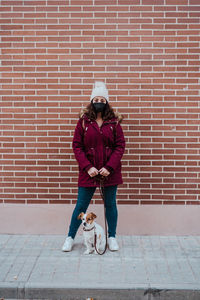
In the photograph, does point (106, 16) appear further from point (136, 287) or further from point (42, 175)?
point (136, 287)

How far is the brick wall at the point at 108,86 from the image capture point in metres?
4.66

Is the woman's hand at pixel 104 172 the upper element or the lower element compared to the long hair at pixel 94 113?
lower

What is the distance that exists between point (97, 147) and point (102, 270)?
4.72ft

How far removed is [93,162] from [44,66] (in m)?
1.60

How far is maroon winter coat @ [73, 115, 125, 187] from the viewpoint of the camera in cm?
411

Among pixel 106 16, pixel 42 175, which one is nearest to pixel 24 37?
pixel 106 16

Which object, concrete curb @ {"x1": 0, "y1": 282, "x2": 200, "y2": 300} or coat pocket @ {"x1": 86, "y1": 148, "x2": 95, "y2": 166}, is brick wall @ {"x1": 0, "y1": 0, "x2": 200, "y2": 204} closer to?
coat pocket @ {"x1": 86, "y1": 148, "x2": 95, "y2": 166}

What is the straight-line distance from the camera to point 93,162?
4184 millimetres

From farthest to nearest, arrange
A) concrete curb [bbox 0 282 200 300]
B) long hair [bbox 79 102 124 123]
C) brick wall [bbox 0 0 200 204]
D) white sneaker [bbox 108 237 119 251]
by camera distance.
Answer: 1. brick wall [bbox 0 0 200 204]
2. white sneaker [bbox 108 237 119 251]
3. long hair [bbox 79 102 124 123]
4. concrete curb [bbox 0 282 200 300]

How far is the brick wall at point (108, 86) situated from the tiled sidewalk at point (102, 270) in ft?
2.30

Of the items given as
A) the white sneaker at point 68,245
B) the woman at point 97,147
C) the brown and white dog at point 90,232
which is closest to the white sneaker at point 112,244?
A: the woman at point 97,147

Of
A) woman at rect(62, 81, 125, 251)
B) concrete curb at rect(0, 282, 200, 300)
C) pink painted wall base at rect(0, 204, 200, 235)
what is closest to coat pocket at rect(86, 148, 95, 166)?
woman at rect(62, 81, 125, 251)

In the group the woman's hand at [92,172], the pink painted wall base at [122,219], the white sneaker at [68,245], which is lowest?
the white sneaker at [68,245]

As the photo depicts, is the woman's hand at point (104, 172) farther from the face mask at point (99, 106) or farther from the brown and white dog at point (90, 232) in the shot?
the face mask at point (99, 106)
